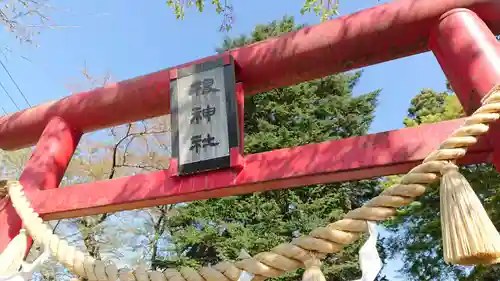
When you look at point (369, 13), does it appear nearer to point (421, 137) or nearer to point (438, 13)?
point (438, 13)

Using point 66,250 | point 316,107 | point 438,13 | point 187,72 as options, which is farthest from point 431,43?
point 316,107

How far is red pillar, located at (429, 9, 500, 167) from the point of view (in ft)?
4.05

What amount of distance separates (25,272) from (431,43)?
158 cm

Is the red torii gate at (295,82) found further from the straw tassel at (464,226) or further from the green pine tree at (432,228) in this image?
the green pine tree at (432,228)

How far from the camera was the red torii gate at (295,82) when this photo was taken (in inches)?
52.7

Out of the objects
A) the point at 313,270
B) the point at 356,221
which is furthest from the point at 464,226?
the point at 313,270

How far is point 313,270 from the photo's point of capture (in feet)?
2.84

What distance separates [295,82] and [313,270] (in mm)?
1094

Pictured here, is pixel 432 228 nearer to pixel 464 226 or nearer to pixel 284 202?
pixel 284 202

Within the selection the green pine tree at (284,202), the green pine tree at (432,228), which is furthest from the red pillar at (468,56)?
the green pine tree at (284,202)

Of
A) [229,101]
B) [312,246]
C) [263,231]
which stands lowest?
[312,246]

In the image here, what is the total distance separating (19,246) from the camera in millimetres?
1417

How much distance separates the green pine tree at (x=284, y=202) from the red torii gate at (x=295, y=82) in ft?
15.5

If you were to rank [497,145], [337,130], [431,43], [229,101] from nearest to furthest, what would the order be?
[497,145] < [431,43] < [229,101] < [337,130]
